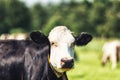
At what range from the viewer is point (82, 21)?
161 ft

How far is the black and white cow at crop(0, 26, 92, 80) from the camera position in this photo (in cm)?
820

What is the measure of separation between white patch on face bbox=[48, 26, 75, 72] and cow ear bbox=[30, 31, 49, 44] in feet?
0.42

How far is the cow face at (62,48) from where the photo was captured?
7.93 metres

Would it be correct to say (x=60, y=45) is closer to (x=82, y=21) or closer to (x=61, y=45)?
(x=61, y=45)

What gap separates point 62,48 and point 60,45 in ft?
0.27

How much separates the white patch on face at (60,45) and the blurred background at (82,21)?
713 centimetres

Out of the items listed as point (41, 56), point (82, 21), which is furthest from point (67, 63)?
point (82, 21)

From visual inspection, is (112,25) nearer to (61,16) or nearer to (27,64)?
(27,64)

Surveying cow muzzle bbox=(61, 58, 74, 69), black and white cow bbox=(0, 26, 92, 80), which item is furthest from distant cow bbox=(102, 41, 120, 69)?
cow muzzle bbox=(61, 58, 74, 69)

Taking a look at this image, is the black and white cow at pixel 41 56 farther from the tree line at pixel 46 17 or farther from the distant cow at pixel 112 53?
the tree line at pixel 46 17

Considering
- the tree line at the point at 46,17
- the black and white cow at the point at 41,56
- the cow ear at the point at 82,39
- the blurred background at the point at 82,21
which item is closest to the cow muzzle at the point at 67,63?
the black and white cow at the point at 41,56

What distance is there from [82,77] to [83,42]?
→ 748 cm

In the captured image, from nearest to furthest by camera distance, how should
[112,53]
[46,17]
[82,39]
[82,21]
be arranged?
[82,39] < [112,53] < [82,21] < [46,17]

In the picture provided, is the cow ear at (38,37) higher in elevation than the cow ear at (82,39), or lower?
higher
